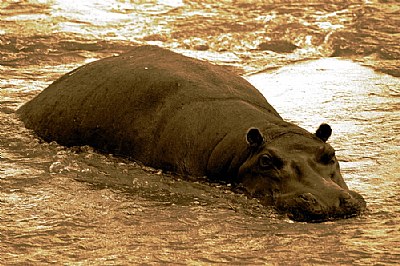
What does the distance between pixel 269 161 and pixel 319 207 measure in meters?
0.64

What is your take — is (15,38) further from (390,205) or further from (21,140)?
(390,205)

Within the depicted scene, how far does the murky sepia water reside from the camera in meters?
6.32

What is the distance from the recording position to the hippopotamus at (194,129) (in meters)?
6.91

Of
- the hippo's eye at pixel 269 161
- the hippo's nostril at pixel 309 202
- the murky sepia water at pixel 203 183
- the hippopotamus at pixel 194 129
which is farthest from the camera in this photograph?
the hippo's eye at pixel 269 161

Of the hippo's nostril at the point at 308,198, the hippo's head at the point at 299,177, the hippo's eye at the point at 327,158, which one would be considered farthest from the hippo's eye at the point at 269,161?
the hippo's nostril at the point at 308,198

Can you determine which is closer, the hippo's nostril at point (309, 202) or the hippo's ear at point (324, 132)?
the hippo's nostril at point (309, 202)

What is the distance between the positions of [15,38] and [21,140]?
4594mm

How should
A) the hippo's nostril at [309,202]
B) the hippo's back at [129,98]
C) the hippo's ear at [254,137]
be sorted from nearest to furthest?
the hippo's nostril at [309,202] < the hippo's ear at [254,137] < the hippo's back at [129,98]

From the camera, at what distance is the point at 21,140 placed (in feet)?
29.4

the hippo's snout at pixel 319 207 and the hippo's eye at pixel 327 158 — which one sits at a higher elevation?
the hippo's eye at pixel 327 158

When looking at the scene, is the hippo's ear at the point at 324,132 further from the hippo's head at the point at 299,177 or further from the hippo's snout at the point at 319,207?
the hippo's snout at the point at 319,207

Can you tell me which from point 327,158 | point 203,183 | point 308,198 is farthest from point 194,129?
point 308,198

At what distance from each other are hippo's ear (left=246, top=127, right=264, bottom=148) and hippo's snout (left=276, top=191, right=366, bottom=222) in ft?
2.18

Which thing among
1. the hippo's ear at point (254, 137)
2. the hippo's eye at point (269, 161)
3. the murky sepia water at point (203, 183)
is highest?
the hippo's ear at point (254, 137)
